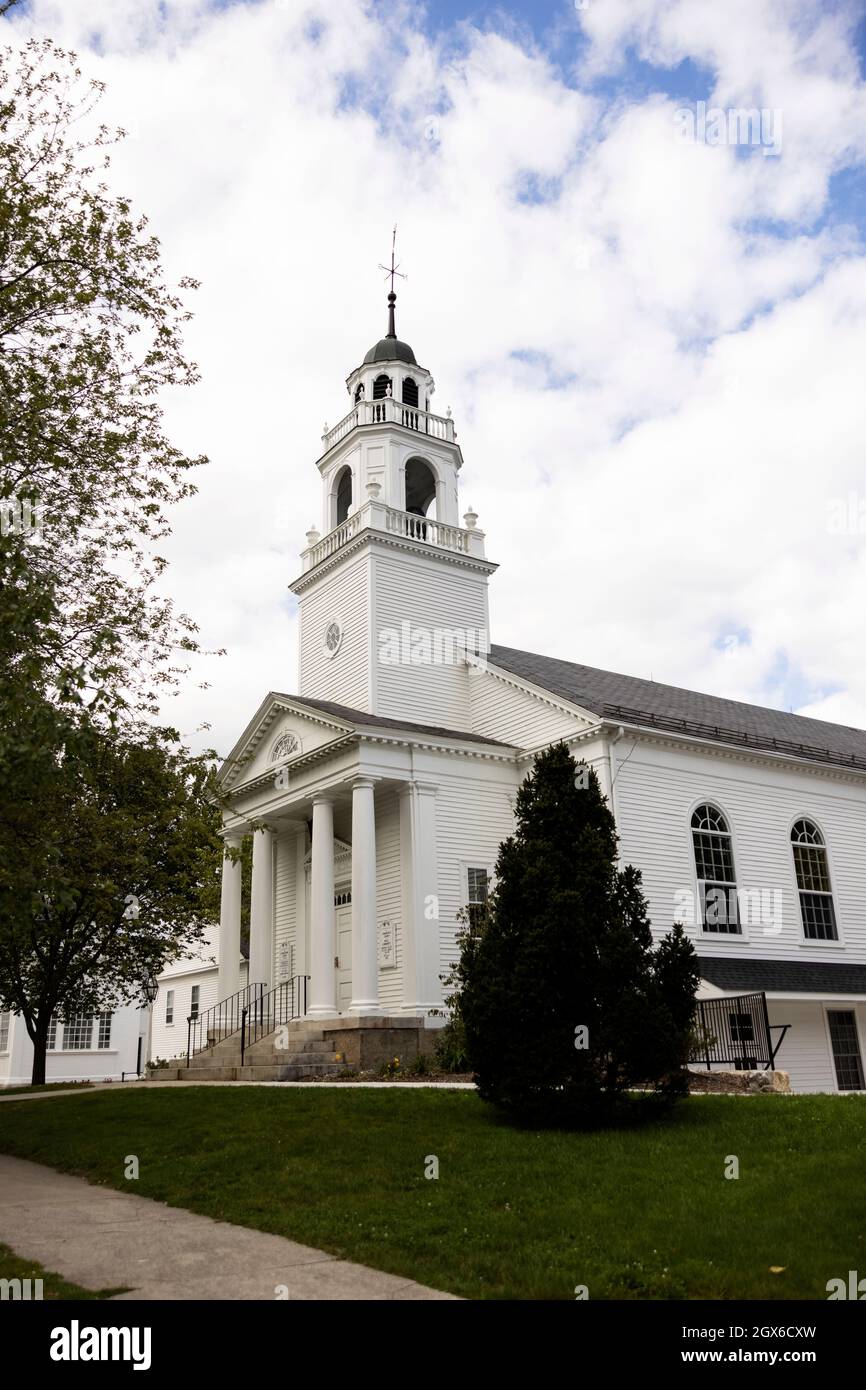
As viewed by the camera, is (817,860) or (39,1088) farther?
(817,860)

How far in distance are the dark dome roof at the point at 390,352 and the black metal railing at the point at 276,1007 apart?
16985 mm

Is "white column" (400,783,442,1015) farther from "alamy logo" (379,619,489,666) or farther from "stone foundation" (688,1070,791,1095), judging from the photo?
"stone foundation" (688,1070,791,1095)

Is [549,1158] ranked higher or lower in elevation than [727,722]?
lower

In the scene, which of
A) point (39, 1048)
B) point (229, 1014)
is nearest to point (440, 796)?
point (229, 1014)

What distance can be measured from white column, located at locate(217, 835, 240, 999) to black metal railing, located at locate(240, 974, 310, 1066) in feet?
3.33

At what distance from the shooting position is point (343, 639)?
27812 millimetres

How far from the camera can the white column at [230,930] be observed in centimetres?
2675

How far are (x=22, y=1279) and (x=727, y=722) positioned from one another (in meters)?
25.0

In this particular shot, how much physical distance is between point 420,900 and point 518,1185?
42.4 feet

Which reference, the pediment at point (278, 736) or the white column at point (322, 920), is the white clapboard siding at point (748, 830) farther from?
the pediment at point (278, 736)
